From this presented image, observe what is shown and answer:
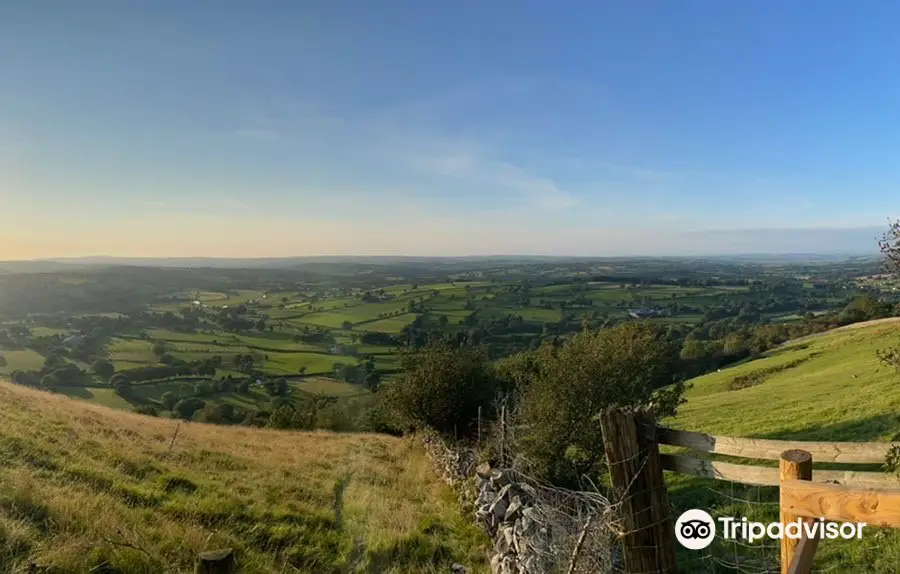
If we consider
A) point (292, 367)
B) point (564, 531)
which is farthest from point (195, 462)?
point (292, 367)

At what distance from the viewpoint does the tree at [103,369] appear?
124ft

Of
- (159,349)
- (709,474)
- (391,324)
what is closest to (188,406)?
(159,349)

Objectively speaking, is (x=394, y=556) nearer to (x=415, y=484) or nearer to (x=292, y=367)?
(x=415, y=484)

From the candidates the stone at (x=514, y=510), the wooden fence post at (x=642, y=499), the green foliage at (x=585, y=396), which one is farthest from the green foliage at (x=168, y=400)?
the wooden fence post at (x=642, y=499)

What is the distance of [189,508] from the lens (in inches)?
263

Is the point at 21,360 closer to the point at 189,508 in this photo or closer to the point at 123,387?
the point at 123,387

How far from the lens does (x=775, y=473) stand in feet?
10.2

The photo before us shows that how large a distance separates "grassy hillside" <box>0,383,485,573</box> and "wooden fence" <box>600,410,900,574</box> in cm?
387

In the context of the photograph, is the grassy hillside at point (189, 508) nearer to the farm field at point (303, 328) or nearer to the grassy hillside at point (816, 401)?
the grassy hillside at point (816, 401)

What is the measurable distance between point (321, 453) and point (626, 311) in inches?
2319

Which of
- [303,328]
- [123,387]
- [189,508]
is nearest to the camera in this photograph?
[189,508]

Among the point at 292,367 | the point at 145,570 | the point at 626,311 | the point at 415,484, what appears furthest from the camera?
the point at 626,311

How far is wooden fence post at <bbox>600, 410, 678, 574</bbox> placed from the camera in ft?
11.4

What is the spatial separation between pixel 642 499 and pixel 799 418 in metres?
14.5
